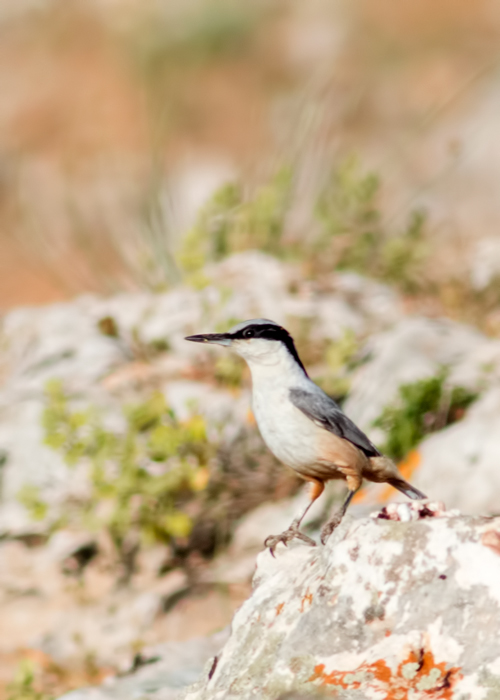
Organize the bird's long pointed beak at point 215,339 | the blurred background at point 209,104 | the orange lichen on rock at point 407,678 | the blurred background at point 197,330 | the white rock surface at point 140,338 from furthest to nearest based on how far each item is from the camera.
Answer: the blurred background at point 209,104 < the white rock surface at point 140,338 < the blurred background at point 197,330 < the bird's long pointed beak at point 215,339 < the orange lichen on rock at point 407,678

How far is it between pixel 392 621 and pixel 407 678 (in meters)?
0.15

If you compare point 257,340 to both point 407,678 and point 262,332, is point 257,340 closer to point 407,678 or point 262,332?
point 262,332

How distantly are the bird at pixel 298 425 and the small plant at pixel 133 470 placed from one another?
1.37 m

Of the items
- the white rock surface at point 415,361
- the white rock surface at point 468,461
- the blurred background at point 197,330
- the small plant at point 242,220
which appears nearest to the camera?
the white rock surface at point 468,461

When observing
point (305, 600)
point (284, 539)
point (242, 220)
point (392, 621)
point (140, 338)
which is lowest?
point (392, 621)

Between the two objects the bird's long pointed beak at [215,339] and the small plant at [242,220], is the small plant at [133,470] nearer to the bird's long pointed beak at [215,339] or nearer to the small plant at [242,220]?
the bird's long pointed beak at [215,339]

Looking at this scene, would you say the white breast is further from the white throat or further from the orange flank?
the orange flank

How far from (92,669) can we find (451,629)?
9.96 ft

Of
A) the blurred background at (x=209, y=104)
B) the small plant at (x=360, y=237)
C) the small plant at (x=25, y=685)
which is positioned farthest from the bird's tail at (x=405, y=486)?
the blurred background at (x=209, y=104)

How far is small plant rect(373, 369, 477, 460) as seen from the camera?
4.77m

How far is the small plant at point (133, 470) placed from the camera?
15.5 ft

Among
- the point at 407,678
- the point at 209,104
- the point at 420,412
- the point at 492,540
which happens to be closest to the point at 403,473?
the point at 420,412

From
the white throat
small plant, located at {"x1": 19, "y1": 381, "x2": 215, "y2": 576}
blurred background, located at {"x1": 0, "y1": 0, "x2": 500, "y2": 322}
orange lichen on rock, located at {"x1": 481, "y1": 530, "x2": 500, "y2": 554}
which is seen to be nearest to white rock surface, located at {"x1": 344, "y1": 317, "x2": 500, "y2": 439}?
small plant, located at {"x1": 19, "y1": 381, "x2": 215, "y2": 576}

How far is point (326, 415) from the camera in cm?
329
